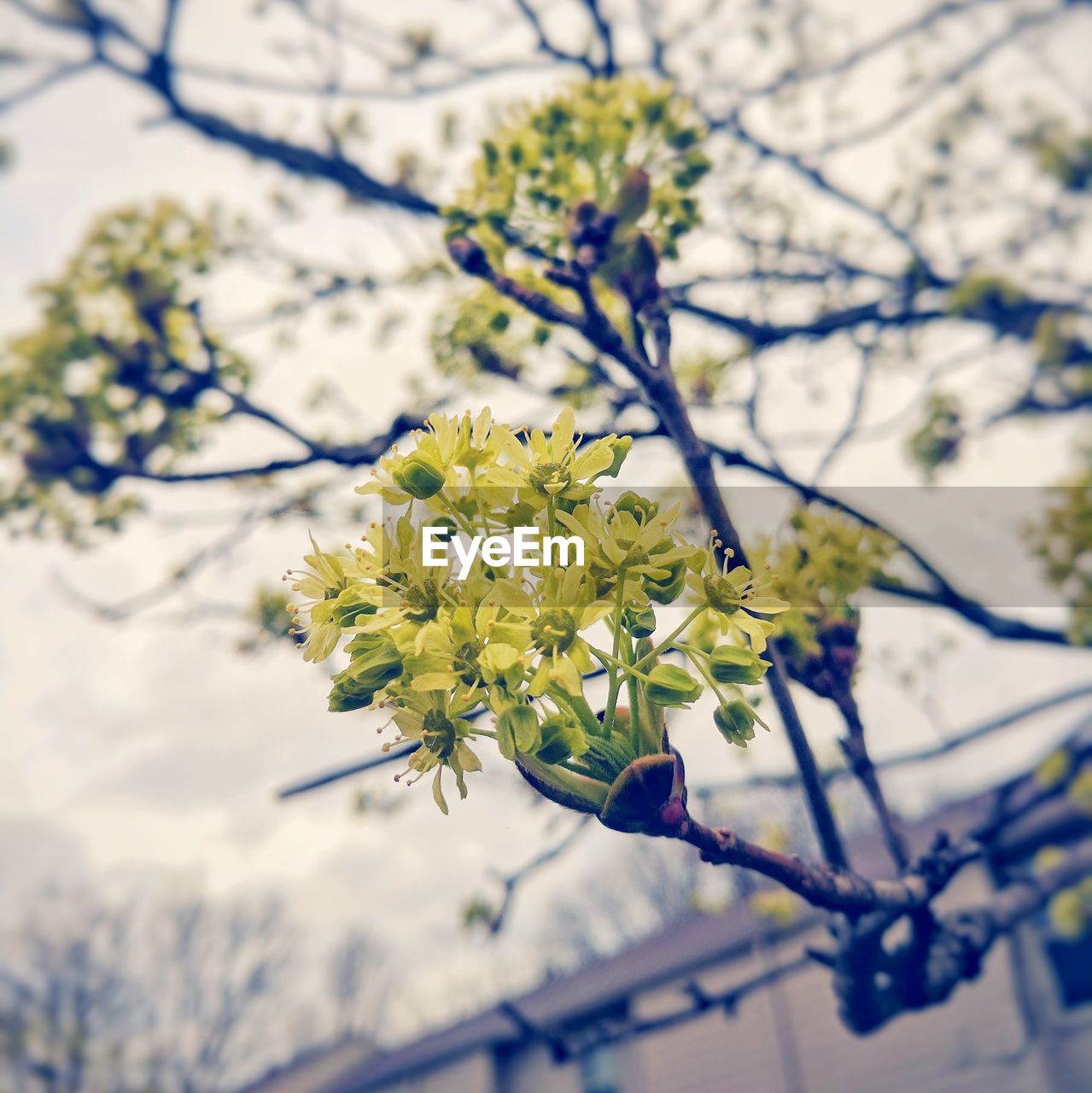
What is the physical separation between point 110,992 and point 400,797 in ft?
107

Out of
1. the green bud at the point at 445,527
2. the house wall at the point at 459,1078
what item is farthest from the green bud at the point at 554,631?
the house wall at the point at 459,1078

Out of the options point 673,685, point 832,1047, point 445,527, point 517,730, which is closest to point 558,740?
point 517,730

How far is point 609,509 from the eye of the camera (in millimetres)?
1368

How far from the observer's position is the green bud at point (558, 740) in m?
1.30

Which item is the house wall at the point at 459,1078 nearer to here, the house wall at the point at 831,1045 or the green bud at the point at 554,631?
the house wall at the point at 831,1045

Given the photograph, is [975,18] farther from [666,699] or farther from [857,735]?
[666,699]

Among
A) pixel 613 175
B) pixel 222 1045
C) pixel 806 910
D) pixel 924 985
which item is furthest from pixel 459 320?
pixel 222 1045

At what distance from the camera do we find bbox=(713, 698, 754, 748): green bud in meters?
1.53

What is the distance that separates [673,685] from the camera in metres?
1.34

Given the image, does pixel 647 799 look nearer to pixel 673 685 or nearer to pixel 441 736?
pixel 673 685

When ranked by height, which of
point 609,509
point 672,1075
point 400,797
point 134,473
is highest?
point 134,473

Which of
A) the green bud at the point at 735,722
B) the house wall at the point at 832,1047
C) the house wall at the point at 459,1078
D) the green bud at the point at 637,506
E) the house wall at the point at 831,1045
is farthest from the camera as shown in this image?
the house wall at the point at 459,1078

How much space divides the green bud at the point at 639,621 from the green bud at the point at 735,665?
13 centimetres

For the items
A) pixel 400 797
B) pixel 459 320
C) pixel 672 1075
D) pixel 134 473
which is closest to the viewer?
pixel 459 320
